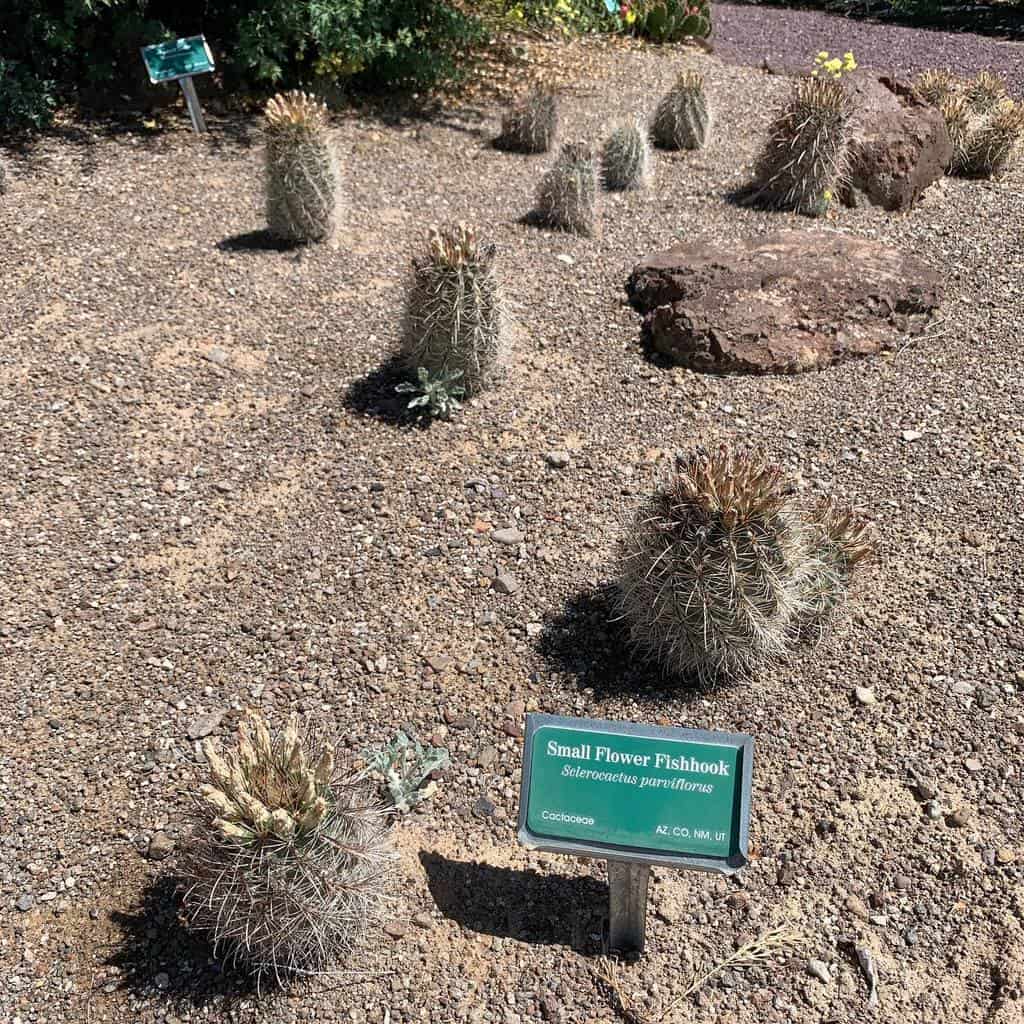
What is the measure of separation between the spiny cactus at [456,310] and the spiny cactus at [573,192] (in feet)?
5.70

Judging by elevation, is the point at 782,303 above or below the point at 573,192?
below

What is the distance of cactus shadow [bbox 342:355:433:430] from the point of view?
479cm

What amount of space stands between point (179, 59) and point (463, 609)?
5.50 metres

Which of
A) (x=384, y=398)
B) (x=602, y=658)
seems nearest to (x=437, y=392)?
(x=384, y=398)

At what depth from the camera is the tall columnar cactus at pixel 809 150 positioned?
6.47 metres

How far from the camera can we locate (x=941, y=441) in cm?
461

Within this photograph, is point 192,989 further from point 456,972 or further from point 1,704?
point 1,704

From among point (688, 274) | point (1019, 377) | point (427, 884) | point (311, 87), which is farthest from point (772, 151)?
point (427, 884)

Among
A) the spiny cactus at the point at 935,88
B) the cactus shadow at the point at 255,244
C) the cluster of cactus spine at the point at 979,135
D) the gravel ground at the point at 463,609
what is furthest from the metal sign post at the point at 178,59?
the spiny cactus at the point at 935,88

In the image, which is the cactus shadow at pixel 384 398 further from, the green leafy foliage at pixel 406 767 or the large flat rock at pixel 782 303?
the green leafy foliage at pixel 406 767

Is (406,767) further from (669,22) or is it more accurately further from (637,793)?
(669,22)

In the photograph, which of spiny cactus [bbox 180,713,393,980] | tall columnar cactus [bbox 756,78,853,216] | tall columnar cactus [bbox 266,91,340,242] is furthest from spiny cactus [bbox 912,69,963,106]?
spiny cactus [bbox 180,713,393,980]

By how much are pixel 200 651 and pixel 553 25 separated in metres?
9.07

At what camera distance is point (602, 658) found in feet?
11.7
